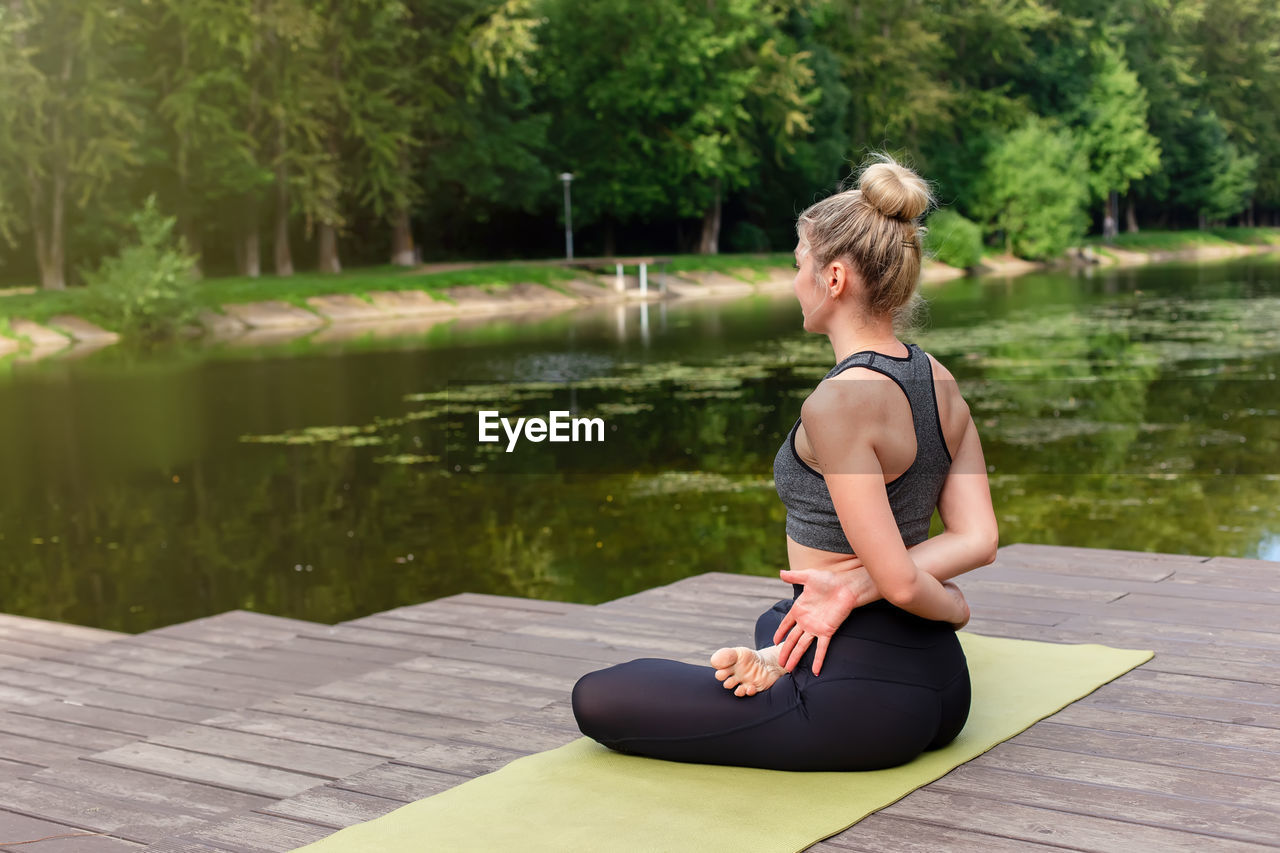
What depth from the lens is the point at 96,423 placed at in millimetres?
15211

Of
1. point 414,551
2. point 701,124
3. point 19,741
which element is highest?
point 701,124

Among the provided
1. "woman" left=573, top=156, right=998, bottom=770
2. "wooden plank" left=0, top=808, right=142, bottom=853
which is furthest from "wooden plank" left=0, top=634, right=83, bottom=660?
"woman" left=573, top=156, right=998, bottom=770

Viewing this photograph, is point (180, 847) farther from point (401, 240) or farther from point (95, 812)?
point (401, 240)

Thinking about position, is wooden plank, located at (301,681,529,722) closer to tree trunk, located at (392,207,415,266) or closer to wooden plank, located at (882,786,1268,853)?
wooden plank, located at (882,786,1268,853)

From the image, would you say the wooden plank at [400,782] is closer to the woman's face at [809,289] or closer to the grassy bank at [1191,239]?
the woman's face at [809,289]

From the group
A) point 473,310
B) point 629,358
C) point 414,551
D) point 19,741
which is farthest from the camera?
point 473,310

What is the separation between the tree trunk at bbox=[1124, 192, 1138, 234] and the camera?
62.5 meters

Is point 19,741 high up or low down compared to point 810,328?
down

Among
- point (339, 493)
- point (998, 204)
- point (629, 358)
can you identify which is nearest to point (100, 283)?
point (629, 358)

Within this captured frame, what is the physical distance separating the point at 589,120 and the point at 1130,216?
98.8 feet

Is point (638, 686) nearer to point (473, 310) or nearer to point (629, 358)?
point (629, 358)

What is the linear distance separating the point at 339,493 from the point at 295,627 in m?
5.51

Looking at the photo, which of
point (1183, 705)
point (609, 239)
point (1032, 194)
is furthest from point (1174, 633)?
point (1032, 194)

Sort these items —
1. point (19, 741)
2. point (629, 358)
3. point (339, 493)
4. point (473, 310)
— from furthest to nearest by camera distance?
point (473, 310)
point (629, 358)
point (339, 493)
point (19, 741)
